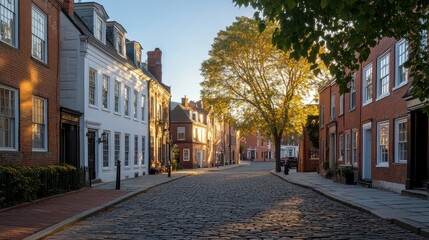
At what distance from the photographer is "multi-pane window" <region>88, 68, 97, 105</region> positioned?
75.8 feet

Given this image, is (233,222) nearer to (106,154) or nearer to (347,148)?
(106,154)

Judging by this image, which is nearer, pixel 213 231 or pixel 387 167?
pixel 213 231

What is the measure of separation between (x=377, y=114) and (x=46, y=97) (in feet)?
43.2

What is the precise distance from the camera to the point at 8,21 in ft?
46.5

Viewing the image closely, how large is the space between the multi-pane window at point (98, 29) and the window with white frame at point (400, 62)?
1466cm

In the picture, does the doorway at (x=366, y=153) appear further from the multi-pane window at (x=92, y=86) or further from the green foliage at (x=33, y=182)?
the green foliage at (x=33, y=182)

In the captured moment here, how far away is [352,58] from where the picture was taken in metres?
9.12

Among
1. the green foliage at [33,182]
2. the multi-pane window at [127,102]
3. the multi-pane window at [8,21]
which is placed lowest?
the green foliage at [33,182]

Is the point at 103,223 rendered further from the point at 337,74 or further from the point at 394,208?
the point at 394,208

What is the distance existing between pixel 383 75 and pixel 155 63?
2661cm

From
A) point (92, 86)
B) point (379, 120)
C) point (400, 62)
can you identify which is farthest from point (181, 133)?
point (400, 62)

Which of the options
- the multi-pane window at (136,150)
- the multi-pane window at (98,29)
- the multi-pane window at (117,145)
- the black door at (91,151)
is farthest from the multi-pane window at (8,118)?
the multi-pane window at (136,150)

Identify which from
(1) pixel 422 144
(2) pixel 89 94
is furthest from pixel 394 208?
(2) pixel 89 94

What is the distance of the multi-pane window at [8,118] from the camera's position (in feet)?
45.4
